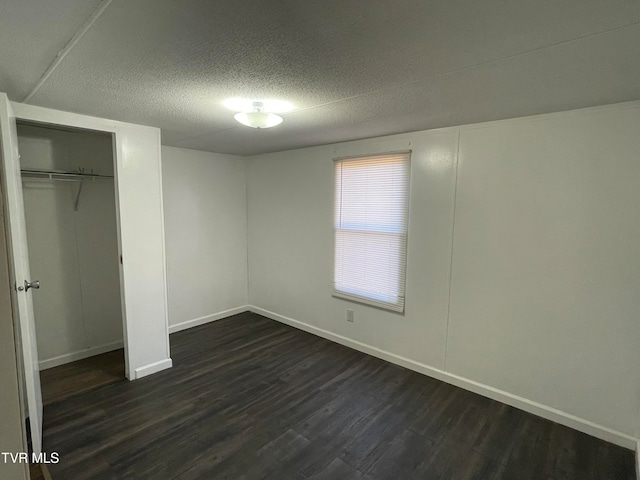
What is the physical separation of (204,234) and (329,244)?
5.88 feet

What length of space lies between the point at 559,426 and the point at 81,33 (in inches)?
146

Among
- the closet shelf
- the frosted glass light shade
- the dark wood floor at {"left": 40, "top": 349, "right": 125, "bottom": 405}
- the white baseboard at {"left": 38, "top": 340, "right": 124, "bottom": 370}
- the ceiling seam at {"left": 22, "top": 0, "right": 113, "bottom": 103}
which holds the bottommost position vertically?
the dark wood floor at {"left": 40, "top": 349, "right": 125, "bottom": 405}

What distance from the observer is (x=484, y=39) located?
128 cm

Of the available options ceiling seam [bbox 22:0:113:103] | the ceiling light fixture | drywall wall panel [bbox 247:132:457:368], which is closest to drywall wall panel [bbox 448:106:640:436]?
drywall wall panel [bbox 247:132:457:368]

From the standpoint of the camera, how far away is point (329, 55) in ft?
4.68

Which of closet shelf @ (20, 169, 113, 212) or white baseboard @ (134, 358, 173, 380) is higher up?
closet shelf @ (20, 169, 113, 212)

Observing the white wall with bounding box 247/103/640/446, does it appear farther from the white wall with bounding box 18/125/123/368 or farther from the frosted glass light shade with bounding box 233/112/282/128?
the white wall with bounding box 18/125/123/368

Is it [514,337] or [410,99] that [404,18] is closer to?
[410,99]

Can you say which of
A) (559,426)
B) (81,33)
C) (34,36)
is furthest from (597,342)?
(34,36)

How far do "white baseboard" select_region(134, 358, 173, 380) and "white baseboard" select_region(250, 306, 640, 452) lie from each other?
1716mm

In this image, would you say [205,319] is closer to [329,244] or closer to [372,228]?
[329,244]

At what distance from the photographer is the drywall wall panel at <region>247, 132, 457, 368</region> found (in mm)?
2902

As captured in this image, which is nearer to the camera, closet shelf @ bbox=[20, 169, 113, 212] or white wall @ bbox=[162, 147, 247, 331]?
closet shelf @ bbox=[20, 169, 113, 212]

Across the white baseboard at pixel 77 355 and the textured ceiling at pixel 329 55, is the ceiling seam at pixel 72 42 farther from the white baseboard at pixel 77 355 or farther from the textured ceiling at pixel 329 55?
the white baseboard at pixel 77 355
